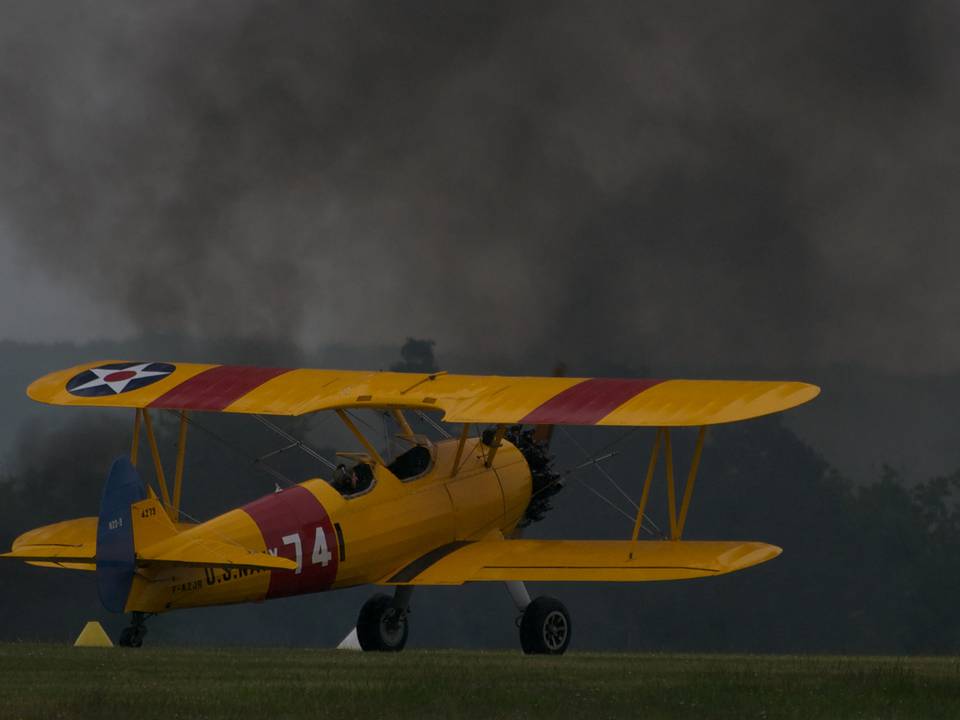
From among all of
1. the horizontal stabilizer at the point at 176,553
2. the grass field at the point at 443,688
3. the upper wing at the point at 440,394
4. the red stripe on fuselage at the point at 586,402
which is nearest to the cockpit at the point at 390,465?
the upper wing at the point at 440,394

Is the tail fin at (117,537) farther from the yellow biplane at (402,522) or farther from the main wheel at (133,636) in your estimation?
the main wheel at (133,636)

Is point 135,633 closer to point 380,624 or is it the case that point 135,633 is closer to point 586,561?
point 380,624

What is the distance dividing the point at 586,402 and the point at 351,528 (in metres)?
3.26

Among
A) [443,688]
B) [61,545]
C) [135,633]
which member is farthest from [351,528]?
[443,688]

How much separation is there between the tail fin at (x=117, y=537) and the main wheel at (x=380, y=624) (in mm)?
4153

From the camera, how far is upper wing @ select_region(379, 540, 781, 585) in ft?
80.0

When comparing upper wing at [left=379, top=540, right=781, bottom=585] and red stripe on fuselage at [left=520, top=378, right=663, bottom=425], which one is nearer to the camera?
upper wing at [left=379, top=540, right=781, bottom=585]

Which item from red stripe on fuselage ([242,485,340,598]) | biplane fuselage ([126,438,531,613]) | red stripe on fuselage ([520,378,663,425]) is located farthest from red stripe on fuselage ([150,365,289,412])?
red stripe on fuselage ([520,378,663,425])

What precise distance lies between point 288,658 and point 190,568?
196 cm

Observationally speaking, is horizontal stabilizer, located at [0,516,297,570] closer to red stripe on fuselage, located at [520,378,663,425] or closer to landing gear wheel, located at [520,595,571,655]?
landing gear wheel, located at [520,595,571,655]

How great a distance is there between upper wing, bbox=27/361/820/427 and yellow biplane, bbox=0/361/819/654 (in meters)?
0.04

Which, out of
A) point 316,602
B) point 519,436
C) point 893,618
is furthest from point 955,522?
point 519,436

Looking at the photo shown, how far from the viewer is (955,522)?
65438mm

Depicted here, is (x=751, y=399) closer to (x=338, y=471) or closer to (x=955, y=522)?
(x=338, y=471)
